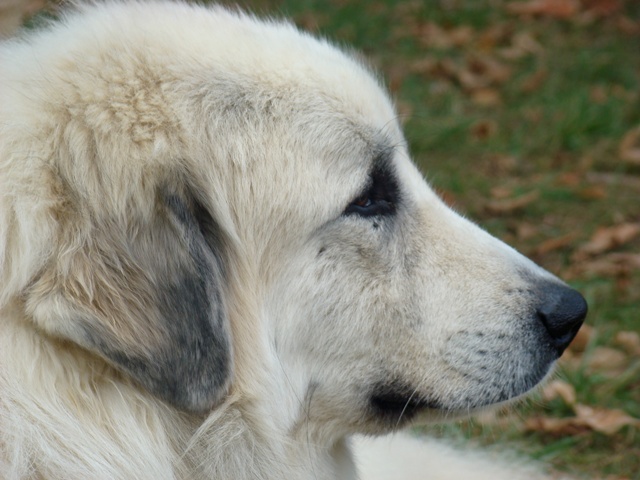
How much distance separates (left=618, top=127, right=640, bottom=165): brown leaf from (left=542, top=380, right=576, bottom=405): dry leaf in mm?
2979

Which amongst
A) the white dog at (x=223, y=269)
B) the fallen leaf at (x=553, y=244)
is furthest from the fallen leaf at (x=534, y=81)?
the white dog at (x=223, y=269)

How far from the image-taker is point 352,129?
2.60 m

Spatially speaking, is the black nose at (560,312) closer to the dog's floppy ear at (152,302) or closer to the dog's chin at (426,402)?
the dog's chin at (426,402)

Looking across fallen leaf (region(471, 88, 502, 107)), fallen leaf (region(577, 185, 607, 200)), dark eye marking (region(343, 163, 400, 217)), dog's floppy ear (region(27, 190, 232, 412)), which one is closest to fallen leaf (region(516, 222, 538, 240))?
fallen leaf (region(577, 185, 607, 200))

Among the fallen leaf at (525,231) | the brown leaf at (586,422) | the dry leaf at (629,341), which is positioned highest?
the brown leaf at (586,422)

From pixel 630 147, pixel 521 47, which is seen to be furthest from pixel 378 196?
pixel 521 47

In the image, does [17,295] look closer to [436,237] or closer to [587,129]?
[436,237]

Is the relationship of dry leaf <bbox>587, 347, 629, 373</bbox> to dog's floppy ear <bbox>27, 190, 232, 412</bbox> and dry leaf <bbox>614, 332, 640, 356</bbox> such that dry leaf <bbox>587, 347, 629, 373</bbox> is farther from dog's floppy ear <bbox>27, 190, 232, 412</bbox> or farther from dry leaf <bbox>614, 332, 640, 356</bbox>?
dog's floppy ear <bbox>27, 190, 232, 412</bbox>

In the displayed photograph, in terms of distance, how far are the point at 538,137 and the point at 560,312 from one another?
467 cm

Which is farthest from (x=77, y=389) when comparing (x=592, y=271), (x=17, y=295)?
(x=592, y=271)

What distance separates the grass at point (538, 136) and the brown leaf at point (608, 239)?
0.04 m

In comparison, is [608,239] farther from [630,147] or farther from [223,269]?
[223,269]

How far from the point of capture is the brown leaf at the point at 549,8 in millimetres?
9500

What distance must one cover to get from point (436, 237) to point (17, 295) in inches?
48.6
